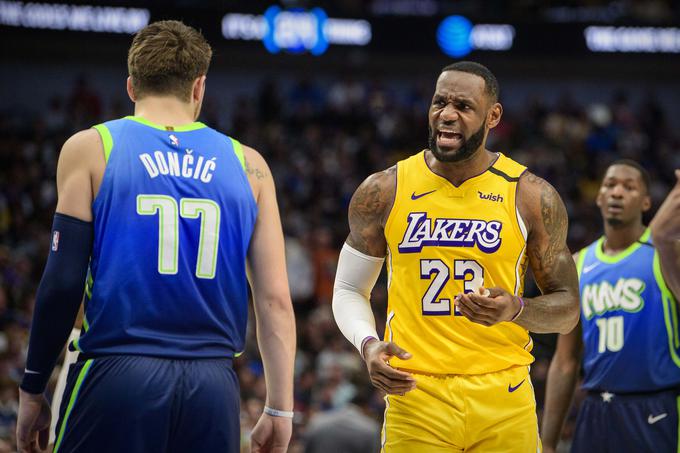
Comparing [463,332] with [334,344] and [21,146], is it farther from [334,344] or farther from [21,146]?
[21,146]

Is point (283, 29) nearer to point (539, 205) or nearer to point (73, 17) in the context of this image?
point (73, 17)

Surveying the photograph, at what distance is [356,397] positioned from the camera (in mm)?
7977

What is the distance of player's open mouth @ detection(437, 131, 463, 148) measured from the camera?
182 inches

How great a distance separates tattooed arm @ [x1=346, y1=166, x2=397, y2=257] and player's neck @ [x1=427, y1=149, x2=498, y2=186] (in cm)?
25

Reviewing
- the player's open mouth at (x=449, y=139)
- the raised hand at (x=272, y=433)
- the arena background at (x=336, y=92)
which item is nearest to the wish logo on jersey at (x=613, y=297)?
the player's open mouth at (x=449, y=139)

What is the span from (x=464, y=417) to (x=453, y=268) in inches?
27.6

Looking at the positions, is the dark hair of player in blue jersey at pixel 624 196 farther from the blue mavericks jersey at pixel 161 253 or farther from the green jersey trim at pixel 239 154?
the blue mavericks jersey at pixel 161 253

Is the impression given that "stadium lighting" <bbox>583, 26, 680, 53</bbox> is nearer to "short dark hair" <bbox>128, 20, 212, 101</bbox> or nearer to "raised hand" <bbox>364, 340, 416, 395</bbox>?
"raised hand" <bbox>364, 340, 416, 395</bbox>

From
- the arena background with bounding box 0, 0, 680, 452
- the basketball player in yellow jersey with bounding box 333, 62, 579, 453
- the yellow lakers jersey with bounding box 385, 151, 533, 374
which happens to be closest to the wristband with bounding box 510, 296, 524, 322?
the basketball player in yellow jersey with bounding box 333, 62, 579, 453

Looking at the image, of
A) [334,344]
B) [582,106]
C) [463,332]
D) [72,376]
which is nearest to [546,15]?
[582,106]

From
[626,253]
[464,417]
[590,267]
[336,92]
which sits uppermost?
[336,92]

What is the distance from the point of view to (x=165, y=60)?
3.74 m

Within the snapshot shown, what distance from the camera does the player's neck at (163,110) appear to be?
149 inches

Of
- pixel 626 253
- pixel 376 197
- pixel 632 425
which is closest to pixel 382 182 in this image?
pixel 376 197
